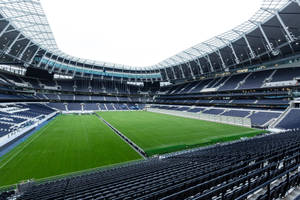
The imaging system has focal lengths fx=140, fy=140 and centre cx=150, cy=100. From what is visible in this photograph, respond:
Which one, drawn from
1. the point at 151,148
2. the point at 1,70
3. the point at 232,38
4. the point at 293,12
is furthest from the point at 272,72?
the point at 1,70

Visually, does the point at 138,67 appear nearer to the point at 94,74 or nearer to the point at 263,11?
the point at 94,74

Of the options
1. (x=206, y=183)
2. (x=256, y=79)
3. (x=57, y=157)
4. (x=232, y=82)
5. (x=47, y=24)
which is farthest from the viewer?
(x=232, y=82)

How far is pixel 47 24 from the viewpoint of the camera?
2541cm

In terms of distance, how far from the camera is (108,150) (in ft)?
45.6

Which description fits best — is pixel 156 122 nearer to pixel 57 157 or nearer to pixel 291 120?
pixel 57 157

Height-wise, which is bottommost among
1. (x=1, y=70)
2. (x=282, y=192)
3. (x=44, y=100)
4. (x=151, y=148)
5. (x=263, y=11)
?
(x=151, y=148)

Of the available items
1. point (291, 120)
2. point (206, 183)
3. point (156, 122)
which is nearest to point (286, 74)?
point (291, 120)

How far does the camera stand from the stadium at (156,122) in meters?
4.91

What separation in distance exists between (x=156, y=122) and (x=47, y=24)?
27591 mm

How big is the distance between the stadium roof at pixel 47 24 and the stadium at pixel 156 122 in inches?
8.9

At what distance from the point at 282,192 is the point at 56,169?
12.3m

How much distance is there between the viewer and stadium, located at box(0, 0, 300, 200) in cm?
491

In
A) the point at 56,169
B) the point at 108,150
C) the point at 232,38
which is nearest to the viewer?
Answer: the point at 56,169

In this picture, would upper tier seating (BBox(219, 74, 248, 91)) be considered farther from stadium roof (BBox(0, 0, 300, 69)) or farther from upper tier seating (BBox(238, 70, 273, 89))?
stadium roof (BBox(0, 0, 300, 69))
